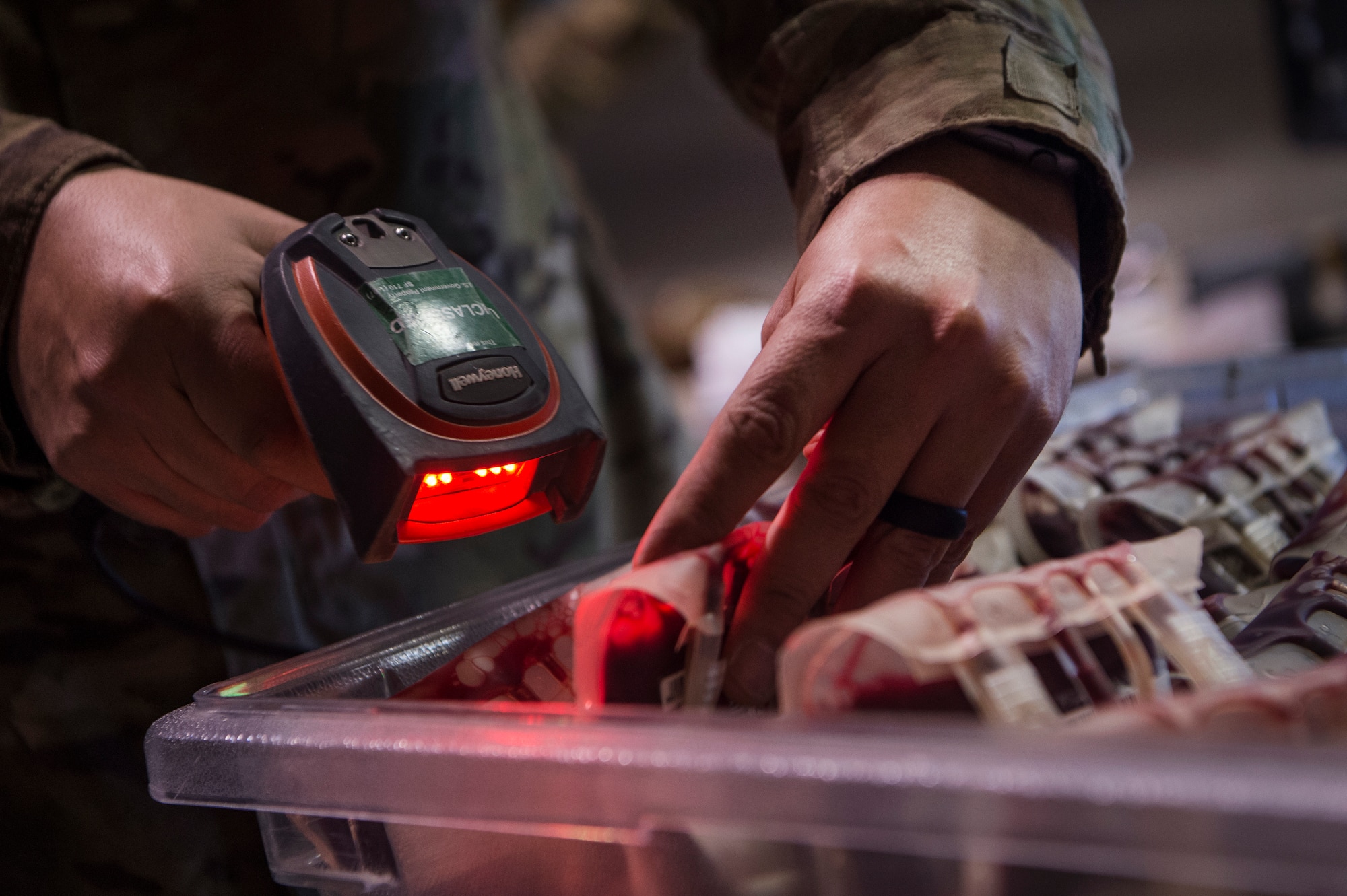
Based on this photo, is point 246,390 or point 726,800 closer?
point 726,800

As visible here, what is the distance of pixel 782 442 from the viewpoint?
419 mm

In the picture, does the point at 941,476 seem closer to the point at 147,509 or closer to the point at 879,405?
the point at 879,405

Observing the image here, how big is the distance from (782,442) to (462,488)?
148mm

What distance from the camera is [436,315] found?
0.45 m

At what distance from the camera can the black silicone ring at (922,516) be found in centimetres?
45

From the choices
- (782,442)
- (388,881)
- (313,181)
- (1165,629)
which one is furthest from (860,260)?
(313,181)

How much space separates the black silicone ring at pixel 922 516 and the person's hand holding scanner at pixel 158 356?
0.95 feet

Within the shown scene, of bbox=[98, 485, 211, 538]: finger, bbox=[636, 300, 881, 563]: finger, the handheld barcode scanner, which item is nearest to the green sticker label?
the handheld barcode scanner

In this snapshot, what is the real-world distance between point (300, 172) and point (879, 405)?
63 cm

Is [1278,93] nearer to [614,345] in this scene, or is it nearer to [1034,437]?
[614,345]

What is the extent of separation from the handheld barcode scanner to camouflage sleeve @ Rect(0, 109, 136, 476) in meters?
0.18

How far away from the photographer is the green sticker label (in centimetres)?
43

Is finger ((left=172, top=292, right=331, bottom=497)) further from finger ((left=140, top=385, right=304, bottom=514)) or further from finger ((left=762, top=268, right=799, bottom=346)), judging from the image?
finger ((left=762, top=268, right=799, bottom=346))

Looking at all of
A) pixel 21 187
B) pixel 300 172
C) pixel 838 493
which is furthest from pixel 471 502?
pixel 300 172
